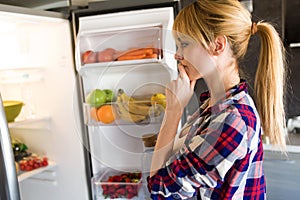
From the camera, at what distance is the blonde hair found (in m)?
0.74

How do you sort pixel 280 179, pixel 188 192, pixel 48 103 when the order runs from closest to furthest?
pixel 188 192
pixel 280 179
pixel 48 103

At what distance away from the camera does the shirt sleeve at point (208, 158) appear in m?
0.68

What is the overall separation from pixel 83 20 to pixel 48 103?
1.52 feet

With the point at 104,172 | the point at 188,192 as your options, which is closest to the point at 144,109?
the point at 104,172

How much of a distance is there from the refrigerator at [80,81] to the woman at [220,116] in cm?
39

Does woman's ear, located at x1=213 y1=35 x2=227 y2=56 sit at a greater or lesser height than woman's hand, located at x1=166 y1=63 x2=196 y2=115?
greater

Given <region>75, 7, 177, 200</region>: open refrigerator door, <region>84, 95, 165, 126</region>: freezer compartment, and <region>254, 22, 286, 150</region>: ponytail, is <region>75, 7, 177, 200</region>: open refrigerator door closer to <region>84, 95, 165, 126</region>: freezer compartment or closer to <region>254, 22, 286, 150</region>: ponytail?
<region>84, 95, 165, 126</region>: freezer compartment

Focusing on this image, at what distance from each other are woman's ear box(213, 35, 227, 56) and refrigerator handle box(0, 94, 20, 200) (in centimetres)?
69

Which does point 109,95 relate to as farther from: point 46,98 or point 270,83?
point 270,83

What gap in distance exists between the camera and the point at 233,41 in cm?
77

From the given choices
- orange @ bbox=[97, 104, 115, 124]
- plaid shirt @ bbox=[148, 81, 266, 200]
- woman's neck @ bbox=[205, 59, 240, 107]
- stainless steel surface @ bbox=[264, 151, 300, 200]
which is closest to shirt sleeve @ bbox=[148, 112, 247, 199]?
plaid shirt @ bbox=[148, 81, 266, 200]

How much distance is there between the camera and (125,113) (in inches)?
50.2

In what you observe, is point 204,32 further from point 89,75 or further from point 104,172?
point 104,172

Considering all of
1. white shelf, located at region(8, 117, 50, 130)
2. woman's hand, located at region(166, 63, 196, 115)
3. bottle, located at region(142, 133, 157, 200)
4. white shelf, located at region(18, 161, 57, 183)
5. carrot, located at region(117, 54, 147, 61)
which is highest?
carrot, located at region(117, 54, 147, 61)
